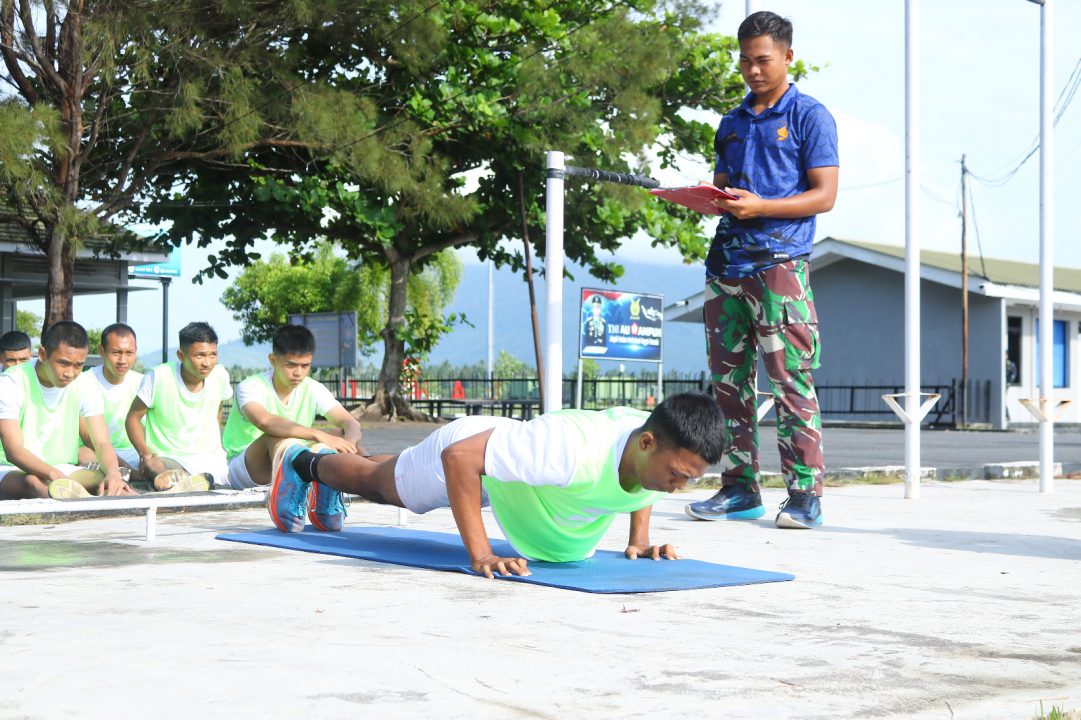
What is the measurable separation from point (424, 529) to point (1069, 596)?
306cm

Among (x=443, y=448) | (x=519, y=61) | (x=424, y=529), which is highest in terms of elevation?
(x=519, y=61)

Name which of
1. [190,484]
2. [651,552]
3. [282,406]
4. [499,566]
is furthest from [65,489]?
[651,552]

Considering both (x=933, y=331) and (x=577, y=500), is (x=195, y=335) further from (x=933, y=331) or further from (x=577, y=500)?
(x=933, y=331)

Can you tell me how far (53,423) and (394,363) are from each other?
16.9 metres

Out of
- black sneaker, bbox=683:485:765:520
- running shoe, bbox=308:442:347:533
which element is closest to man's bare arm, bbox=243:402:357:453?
running shoe, bbox=308:442:347:533

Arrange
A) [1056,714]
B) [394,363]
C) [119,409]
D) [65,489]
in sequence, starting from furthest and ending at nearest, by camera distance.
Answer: [394,363], [119,409], [65,489], [1056,714]

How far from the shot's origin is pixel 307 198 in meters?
19.4

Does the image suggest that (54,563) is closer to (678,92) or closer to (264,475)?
(264,475)

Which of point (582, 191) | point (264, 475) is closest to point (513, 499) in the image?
point (264, 475)

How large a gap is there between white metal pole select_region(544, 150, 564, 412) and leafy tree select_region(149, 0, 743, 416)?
8.08m

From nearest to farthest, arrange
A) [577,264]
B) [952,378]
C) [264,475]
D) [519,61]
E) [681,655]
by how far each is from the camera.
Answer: [681,655] < [264,475] < [519,61] < [577,264] < [952,378]

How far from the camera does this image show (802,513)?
20.3 feet

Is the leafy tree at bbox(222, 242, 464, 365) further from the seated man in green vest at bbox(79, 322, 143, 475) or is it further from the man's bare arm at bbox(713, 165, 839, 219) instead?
the man's bare arm at bbox(713, 165, 839, 219)

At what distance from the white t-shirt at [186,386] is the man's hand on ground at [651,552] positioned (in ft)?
11.0
